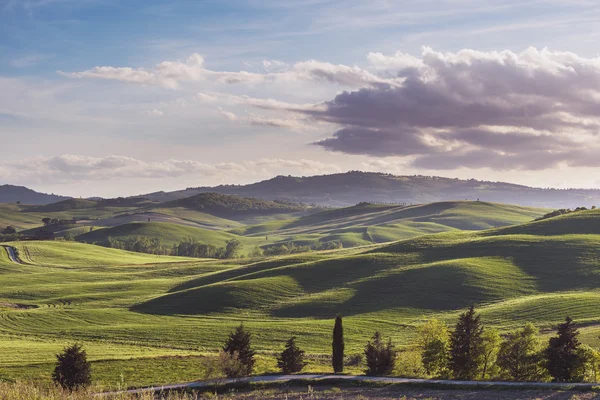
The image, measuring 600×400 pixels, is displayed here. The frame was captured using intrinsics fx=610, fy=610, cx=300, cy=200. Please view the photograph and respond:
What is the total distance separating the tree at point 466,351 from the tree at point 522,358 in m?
1.79

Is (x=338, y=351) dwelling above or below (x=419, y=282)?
above

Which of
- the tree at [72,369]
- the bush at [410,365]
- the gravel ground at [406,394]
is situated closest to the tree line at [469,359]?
the tree at [72,369]

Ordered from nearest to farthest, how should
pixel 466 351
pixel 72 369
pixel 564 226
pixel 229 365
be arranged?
pixel 229 365 < pixel 72 369 < pixel 466 351 < pixel 564 226

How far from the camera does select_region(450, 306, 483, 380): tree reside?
4828 cm

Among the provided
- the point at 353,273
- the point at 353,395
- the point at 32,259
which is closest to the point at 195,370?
the point at 353,395

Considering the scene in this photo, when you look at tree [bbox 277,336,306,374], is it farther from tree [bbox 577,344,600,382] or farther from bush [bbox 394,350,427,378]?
tree [bbox 577,344,600,382]

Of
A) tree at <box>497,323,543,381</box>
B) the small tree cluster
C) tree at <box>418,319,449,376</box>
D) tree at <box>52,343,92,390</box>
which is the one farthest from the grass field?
tree at <box>497,323,543,381</box>

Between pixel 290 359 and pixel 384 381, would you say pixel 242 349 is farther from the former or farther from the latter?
pixel 384 381

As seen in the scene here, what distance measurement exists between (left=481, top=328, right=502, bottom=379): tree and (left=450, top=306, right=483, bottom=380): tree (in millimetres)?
381

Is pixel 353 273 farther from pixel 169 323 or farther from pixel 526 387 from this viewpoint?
pixel 526 387

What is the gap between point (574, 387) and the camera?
36125 mm

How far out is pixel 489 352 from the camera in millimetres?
49500

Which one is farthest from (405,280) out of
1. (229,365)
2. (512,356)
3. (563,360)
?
(229,365)

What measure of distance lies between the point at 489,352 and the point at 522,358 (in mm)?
3618
